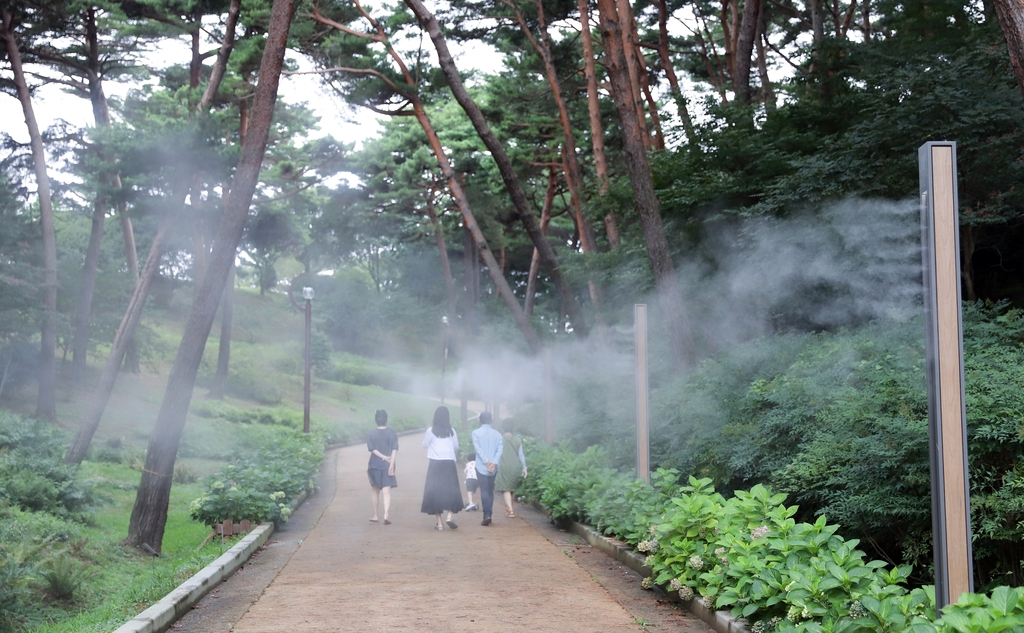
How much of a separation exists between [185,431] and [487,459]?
19.2 meters

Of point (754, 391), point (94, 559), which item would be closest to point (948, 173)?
point (754, 391)

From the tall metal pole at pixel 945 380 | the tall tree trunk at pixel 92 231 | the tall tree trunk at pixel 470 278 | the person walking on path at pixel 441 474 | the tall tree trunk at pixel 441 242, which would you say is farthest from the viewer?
the tall tree trunk at pixel 470 278

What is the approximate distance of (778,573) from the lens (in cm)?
582

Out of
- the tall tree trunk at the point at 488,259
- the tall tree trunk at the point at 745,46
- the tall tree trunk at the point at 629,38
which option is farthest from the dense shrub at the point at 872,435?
the tall tree trunk at the point at 488,259

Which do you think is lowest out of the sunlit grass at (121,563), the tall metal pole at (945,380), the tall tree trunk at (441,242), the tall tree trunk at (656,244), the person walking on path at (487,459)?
the sunlit grass at (121,563)

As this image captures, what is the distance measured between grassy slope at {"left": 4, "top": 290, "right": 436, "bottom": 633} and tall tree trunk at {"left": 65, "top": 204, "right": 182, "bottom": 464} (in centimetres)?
75

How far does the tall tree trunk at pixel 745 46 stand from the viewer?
1889cm

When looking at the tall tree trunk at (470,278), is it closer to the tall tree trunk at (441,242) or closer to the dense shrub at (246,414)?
the tall tree trunk at (441,242)

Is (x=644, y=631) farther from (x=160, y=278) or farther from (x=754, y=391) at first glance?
(x=160, y=278)

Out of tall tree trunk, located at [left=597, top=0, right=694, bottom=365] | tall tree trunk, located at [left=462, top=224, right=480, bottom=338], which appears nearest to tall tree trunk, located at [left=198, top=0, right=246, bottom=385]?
tall tree trunk, located at [left=597, top=0, right=694, bottom=365]

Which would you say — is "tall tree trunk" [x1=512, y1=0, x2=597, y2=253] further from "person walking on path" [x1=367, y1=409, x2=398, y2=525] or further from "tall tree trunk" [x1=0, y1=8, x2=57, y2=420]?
"tall tree trunk" [x1=0, y1=8, x2=57, y2=420]

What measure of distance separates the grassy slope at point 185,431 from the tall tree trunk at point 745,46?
43.4 ft

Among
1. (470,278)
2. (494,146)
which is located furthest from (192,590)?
(470,278)

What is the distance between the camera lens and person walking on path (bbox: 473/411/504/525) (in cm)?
1388
